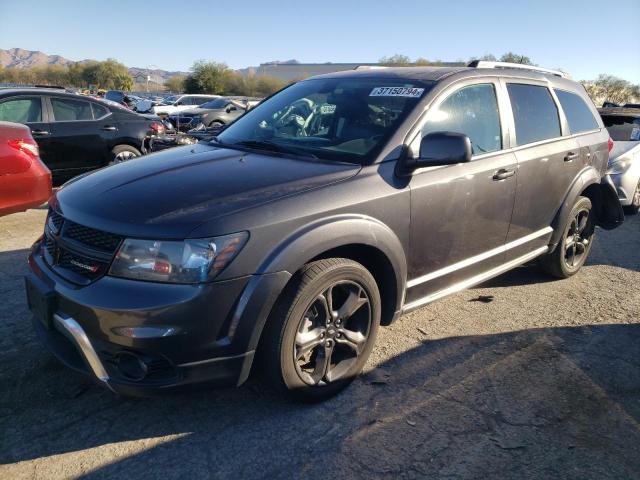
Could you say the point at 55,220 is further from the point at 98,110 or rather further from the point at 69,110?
the point at 98,110

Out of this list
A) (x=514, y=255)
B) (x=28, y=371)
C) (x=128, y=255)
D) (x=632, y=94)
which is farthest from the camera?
(x=632, y=94)

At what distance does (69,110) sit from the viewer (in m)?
7.89

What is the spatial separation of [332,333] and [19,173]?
3615mm

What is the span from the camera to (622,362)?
3.54 m

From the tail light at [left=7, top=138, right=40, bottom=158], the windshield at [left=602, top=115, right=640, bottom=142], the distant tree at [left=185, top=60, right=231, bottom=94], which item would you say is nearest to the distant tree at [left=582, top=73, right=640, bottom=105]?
the distant tree at [left=185, top=60, right=231, bottom=94]

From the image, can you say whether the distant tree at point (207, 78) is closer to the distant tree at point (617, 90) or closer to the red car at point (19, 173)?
the distant tree at point (617, 90)

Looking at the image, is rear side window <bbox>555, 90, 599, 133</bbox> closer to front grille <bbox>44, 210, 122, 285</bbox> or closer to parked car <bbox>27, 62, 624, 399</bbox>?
parked car <bbox>27, 62, 624, 399</bbox>

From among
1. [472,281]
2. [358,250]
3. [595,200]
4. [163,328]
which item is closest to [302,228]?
[358,250]

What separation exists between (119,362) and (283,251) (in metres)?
0.91

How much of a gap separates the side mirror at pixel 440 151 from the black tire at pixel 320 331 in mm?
699

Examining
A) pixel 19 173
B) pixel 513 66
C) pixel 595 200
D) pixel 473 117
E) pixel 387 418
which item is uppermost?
pixel 513 66

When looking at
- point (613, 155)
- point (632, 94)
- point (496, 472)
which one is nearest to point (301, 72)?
point (632, 94)

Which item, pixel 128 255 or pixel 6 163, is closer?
pixel 128 255

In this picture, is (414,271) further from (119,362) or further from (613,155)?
(613,155)
